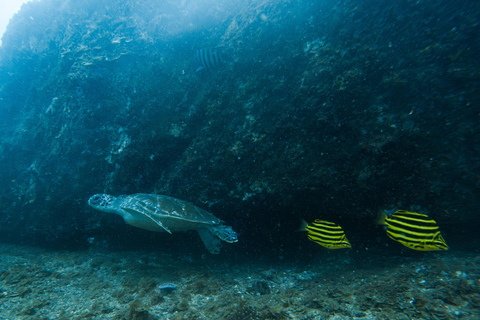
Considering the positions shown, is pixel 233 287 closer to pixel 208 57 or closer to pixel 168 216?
pixel 168 216

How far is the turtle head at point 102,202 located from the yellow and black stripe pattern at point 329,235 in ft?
11.6

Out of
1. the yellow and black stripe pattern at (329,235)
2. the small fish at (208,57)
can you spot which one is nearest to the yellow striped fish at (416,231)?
the yellow and black stripe pattern at (329,235)

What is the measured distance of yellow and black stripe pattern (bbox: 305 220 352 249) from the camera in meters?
2.42

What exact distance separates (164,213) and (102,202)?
153cm

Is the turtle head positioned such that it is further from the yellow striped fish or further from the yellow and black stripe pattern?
the yellow striped fish

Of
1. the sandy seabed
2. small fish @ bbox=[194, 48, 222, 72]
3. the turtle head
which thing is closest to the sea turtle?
the turtle head

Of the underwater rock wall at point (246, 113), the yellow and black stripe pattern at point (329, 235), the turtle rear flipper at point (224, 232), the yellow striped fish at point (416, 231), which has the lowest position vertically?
the turtle rear flipper at point (224, 232)

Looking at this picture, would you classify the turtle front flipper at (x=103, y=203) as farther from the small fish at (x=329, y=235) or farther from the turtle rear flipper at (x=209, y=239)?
the small fish at (x=329, y=235)

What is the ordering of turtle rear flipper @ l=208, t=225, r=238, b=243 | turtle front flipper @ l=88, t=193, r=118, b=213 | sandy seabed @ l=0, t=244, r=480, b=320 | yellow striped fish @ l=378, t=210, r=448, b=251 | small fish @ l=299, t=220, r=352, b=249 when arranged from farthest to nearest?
turtle front flipper @ l=88, t=193, r=118, b=213 < turtle rear flipper @ l=208, t=225, r=238, b=243 < small fish @ l=299, t=220, r=352, b=249 < yellow striped fish @ l=378, t=210, r=448, b=251 < sandy seabed @ l=0, t=244, r=480, b=320

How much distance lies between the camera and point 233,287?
9.44ft

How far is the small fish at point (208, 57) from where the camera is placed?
363cm

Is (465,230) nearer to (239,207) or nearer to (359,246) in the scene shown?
(359,246)

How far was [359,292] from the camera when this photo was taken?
215 cm

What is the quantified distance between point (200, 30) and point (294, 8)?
7.39 ft
